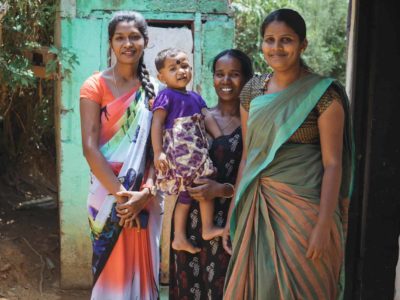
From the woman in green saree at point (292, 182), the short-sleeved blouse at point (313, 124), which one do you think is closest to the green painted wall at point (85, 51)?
the woman in green saree at point (292, 182)

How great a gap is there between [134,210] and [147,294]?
501mm

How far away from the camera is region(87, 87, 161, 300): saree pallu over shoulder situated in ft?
11.7

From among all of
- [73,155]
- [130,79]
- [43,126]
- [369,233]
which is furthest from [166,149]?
[43,126]

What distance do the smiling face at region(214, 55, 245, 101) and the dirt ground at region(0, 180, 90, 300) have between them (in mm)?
2794

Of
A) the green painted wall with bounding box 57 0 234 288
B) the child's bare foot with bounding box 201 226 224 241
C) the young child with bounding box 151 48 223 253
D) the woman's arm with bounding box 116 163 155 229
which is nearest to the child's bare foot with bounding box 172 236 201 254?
the young child with bounding box 151 48 223 253

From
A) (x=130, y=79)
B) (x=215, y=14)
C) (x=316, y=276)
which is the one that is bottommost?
(x=316, y=276)

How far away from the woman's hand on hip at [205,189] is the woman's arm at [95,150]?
411 mm

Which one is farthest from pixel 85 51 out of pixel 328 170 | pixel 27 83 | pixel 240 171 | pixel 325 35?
pixel 325 35

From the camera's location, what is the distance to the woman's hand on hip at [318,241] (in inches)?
116

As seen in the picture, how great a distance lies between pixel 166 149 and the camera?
3445 mm

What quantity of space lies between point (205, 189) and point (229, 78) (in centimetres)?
60

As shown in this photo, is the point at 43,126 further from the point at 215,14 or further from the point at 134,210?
the point at 134,210

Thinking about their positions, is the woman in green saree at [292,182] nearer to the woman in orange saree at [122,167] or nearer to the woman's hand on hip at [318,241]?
the woman's hand on hip at [318,241]

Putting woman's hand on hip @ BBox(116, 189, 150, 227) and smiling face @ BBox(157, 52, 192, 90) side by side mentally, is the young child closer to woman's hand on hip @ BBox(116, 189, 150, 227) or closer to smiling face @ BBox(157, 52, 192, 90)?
smiling face @ BBox(157, 52, 192, 90)
